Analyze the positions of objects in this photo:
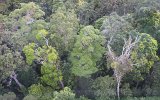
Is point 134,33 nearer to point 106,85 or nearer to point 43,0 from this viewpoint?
point 106,85

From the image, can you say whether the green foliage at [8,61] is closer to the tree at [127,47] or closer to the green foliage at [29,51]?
the green foliage at [29,51]

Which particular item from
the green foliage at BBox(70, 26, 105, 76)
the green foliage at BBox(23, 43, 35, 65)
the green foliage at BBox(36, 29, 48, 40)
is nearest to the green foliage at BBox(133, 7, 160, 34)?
the green foliage at BBox(70, 26, 105, 76)

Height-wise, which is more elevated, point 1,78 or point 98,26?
point 98,26

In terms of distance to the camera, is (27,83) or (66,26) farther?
(27,83)

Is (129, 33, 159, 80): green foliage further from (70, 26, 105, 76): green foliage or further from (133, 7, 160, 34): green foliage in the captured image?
(70, 26, 105, 76): green foliage

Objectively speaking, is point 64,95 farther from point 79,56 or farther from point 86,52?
point 86,52

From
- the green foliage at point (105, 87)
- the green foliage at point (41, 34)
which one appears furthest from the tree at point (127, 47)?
the green foliage at point (41, 34)

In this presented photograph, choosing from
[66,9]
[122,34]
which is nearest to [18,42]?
A: [66,9]
